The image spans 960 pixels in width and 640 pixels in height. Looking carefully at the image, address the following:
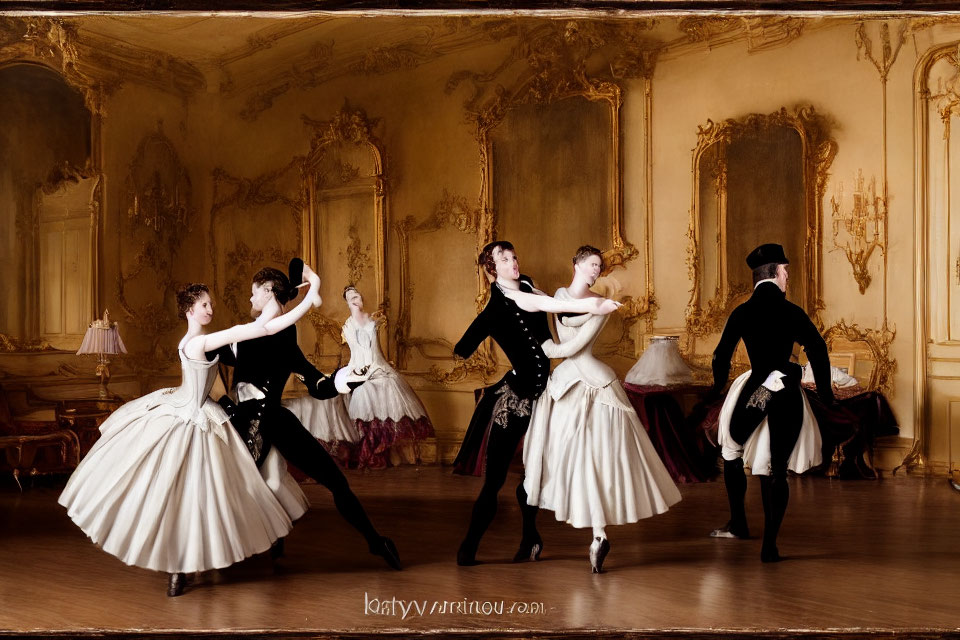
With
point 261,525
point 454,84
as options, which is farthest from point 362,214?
point 261,525

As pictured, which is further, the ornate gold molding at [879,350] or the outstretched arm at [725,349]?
the ornate gold molding at [879,350]

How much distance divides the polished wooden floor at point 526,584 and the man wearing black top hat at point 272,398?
55cm

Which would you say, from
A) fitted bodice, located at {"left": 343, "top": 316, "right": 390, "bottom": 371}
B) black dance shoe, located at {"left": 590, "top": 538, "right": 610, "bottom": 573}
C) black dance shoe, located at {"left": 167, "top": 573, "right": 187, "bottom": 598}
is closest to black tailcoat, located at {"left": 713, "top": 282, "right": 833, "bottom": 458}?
black dance shoe, located at {"left": 590, "top": 538, "right": 610, "bottom": 573}

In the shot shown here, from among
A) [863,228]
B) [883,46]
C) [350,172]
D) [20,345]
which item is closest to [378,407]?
[350,172]

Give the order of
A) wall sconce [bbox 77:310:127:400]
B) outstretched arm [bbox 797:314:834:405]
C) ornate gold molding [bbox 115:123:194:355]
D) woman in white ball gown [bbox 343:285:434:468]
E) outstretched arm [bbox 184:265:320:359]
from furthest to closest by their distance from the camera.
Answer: ornate gold molding [bbox 115:123:194:355], woman in white ball gown [bbox 343:285:434:468], wall sconce [bbox 77:310:127:400], outstretched arm [bbox 797:314:834:405], outstretched arm [bbox 184:265:320:359]

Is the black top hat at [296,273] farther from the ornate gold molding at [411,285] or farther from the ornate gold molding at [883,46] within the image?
the ornate gold molding at [883,46]

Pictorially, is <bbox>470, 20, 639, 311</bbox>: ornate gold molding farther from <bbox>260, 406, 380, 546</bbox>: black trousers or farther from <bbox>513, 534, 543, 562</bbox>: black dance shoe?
<bbox>260, 406, 380, 546</bbox>: black trousers

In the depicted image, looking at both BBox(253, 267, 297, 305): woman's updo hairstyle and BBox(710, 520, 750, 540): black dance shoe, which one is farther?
BBox(710, 520, 750, 540): black dance shoe

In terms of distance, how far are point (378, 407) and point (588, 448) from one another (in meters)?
3.46

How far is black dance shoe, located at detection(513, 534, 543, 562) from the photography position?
4.68 meters

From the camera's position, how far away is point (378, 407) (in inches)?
296

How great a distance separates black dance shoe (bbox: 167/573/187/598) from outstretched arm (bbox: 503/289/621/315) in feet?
7.04

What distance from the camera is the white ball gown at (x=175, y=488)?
402cm

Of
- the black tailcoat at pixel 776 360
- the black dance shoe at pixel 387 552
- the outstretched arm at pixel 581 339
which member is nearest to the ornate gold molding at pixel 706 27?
the black tailcoat at pixel 776 360
